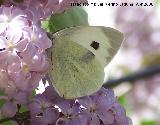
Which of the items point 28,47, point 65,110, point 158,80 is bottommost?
point 158,80

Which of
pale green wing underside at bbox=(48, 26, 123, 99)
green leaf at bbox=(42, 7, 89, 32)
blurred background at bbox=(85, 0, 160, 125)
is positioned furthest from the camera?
blurred background at bbox=(85, 0, 160, 125)

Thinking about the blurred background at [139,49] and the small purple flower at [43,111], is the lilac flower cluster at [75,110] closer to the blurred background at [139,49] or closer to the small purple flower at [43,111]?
the small purple flower at [43,111]

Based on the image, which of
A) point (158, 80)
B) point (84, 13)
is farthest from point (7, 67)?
point (158, 80)

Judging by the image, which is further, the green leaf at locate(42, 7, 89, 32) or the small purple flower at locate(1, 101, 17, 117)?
the green leaf at locate(42, 7, 89, 32)

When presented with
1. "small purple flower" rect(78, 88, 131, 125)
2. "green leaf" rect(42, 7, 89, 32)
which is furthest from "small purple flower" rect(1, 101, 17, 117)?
"green leaf" rect(42, 7, 89, 32)

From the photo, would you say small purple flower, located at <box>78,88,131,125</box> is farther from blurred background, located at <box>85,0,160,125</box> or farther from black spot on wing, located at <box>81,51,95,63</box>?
blurred background, located at <box>85,0,160,125</box>

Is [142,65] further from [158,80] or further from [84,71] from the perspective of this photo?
[84,71]

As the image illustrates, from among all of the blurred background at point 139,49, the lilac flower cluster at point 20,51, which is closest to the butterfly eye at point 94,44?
the lilac flower cluster at point 20,51

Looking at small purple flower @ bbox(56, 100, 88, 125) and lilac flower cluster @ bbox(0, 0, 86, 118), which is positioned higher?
lilac flower cluster @ bbox(0, 0, 86, 118)
